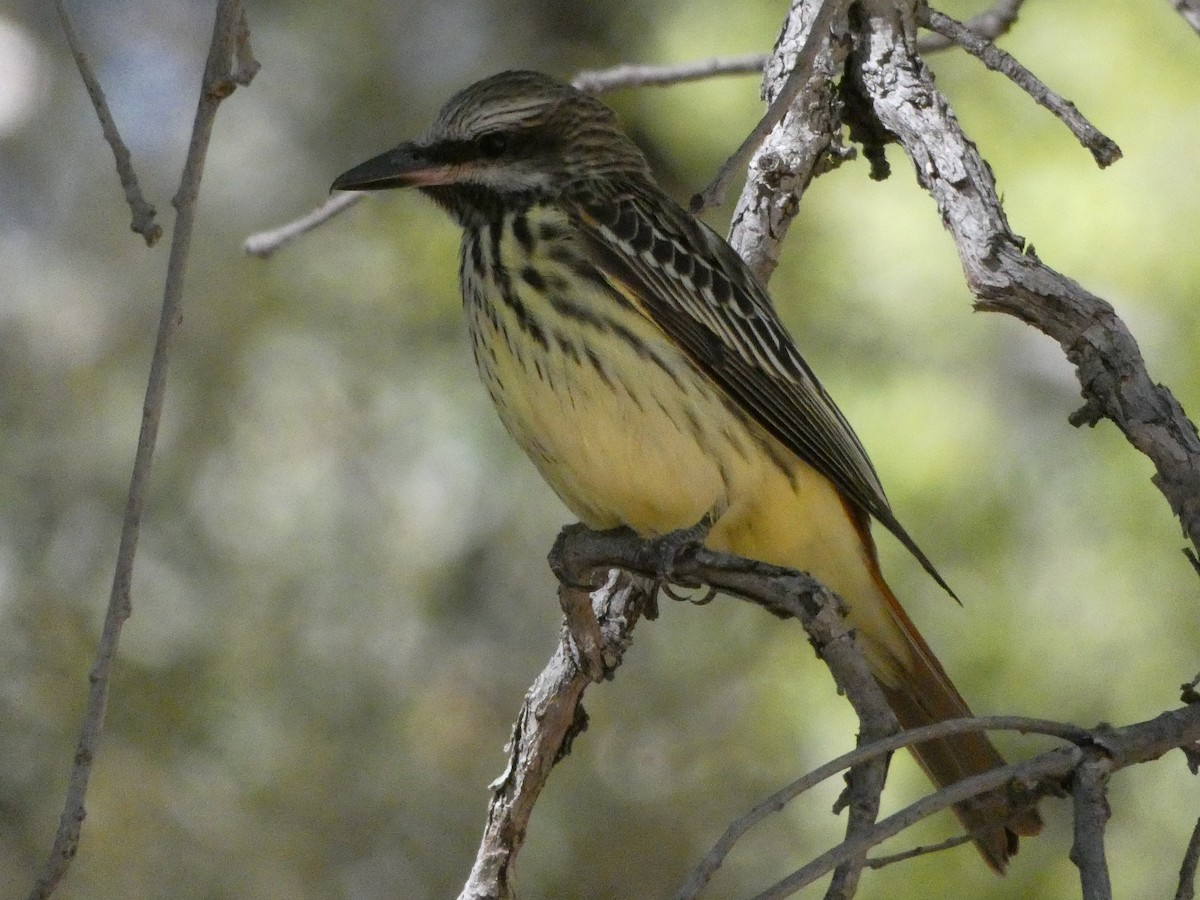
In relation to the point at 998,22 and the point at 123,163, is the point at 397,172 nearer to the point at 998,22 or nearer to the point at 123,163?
the point at 123,163

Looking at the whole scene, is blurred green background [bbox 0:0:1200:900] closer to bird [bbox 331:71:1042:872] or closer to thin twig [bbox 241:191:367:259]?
bird [bbox 331:71:1042:872]

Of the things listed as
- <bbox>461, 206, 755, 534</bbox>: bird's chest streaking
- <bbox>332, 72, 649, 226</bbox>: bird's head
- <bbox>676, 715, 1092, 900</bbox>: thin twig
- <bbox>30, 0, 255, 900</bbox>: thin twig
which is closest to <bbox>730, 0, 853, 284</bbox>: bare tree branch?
<bbox>332, 72, 649, 226</bbox>: bird's head

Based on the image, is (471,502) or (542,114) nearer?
(542,114)

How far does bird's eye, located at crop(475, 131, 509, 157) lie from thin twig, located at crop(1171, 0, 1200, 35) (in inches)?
65.8

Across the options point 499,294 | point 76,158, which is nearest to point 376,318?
Result: point 76,158

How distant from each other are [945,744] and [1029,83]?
61.5 inches

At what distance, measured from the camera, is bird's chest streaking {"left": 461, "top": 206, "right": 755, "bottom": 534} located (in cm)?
374

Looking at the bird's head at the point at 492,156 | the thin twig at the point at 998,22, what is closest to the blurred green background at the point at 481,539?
the thin twig at the point at 998,22

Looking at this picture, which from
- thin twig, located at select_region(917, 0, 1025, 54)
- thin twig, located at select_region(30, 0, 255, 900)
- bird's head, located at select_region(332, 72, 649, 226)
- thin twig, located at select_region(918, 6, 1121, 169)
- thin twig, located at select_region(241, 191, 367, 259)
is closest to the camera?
thin twig, located at select_region(30, 0, 255, 900)

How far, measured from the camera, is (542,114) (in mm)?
4344

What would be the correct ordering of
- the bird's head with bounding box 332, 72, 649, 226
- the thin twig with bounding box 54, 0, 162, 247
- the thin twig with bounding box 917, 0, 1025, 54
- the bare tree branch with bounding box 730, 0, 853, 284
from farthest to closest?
the thin twig with bounding box 917, 0, 1025, 54, the bare tree branch with bounding box 730, 0, 853, 284, the bird's head with bounding box 332, 72, 649, 226, the thin twig with bounding box 54, 0, 162, 247

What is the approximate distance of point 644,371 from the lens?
3.82 m

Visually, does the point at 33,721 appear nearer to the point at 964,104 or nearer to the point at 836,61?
the point at 836,61

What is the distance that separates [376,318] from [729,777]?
2.34 metres
